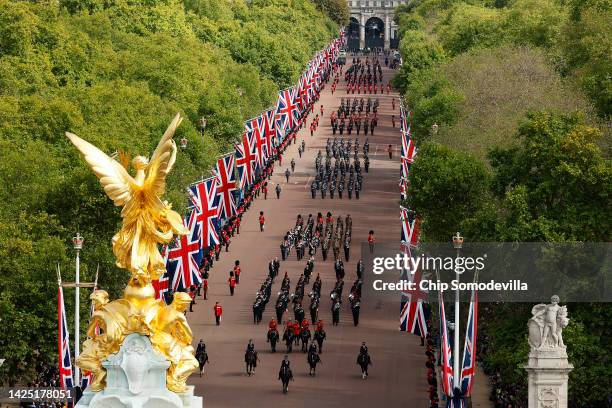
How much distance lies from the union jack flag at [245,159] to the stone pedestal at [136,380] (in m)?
62.7

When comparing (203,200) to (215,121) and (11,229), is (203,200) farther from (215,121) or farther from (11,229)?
(215,121)

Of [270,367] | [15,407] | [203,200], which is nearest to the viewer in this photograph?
[15,407]

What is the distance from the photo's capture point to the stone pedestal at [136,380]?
47719 mm

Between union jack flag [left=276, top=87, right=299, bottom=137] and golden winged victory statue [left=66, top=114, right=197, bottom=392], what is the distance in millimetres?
91606

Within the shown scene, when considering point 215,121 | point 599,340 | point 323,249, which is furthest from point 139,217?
point 215,121

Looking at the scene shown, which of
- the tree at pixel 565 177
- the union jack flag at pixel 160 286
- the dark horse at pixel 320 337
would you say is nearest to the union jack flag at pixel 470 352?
the tree at pixel 565 177

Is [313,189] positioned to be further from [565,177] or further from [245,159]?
[565,177]

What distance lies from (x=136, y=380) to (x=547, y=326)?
18.4 meters

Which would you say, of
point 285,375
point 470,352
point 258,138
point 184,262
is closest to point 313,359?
point 285,375

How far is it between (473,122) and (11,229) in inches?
1417

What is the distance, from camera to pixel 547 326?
62406 millimetres

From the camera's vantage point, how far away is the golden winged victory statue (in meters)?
48.3

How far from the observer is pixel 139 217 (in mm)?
48500

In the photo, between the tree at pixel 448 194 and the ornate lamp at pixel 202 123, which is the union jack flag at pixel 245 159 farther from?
the tree at pixel 448 194
